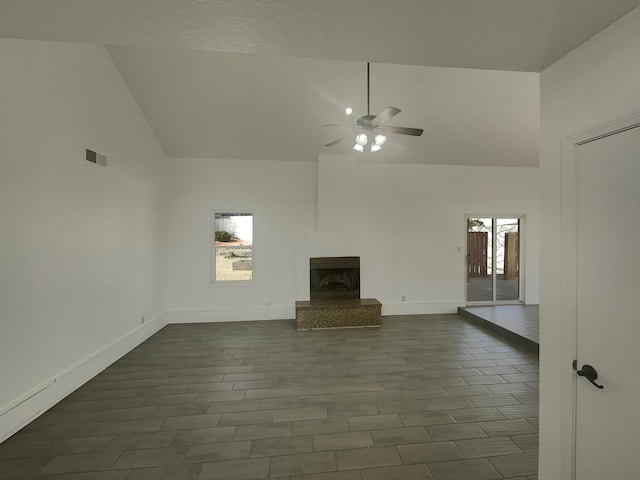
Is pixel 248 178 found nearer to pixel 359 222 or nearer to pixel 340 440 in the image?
pixel 359 222

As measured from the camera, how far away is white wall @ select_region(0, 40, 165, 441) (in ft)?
7.50

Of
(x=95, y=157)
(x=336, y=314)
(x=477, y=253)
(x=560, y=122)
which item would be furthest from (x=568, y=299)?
(x=477, y=253)

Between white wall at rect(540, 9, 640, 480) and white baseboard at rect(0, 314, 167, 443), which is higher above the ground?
white wall at rect(540, 9, 640, 480)

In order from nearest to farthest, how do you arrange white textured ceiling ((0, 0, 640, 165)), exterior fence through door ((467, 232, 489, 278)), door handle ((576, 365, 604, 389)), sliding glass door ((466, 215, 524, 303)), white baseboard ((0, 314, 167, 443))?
white textured ceiling ((0, 0, 640, 165)) < door handle ((576, 365, 604, 389)) < white baseboard ((0, 314, 167, 443)) < sliding glass door ((466, 215, 524, 303)) < exterior fence through door ((467, 232, 489, 278))

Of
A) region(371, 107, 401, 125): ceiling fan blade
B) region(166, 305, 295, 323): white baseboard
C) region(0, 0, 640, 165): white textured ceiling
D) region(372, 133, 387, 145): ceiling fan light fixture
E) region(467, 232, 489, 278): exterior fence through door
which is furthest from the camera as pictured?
region(467, 232, 489, 278): exterior fence through door

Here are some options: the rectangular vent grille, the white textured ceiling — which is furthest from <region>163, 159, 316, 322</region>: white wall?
the rectangular vent grille

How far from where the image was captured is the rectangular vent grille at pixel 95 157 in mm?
3174

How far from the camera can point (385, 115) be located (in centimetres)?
291

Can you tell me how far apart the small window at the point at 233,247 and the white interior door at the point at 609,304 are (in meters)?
4.86

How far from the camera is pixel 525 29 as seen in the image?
123 centimetres

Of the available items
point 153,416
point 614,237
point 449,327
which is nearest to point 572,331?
point 614,237

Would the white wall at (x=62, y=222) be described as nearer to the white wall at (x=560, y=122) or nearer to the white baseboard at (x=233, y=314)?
the white baseboard at (x=233, y=314)

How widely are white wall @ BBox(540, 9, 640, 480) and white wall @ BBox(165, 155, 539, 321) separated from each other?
3.90 metres

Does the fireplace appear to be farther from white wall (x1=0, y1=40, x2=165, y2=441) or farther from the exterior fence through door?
white wall (x1=0, y1=40, x2=165, y2=441)
